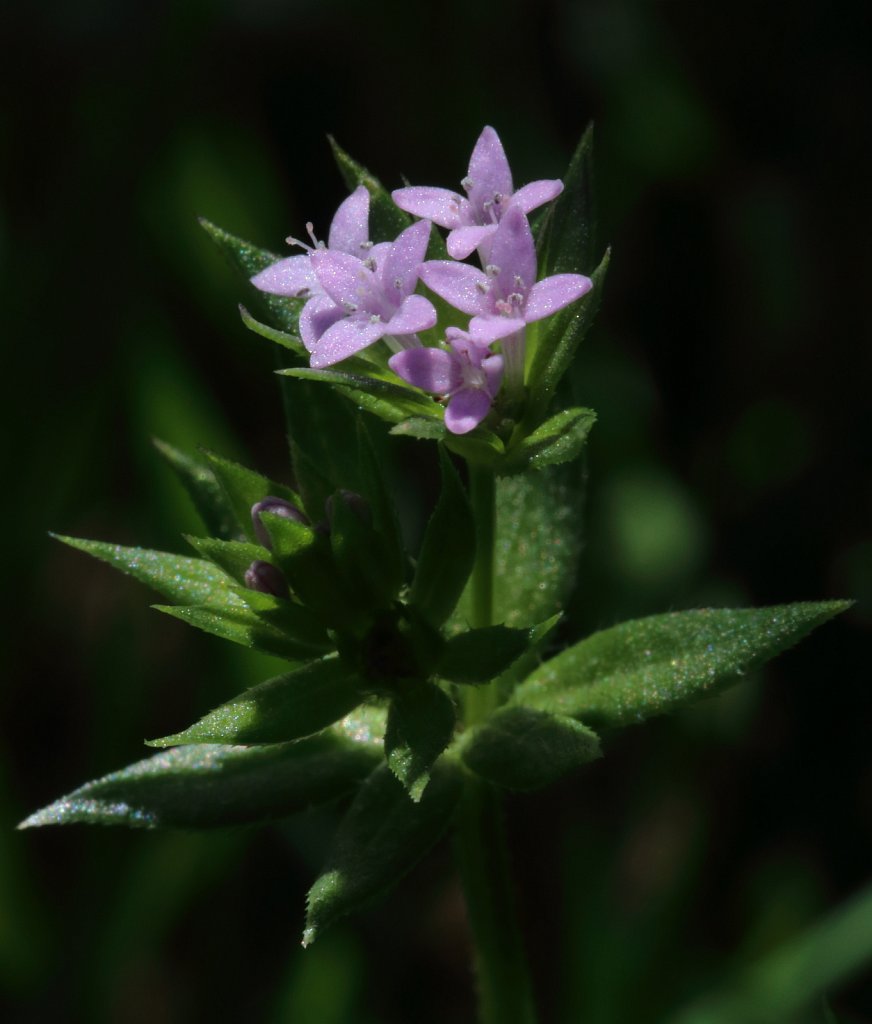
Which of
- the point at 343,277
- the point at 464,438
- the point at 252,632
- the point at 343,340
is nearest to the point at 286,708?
the point at 252,632

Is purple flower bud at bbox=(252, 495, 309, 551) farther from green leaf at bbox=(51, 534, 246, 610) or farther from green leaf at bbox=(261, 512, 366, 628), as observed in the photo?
green leaf at bbox=(51, 534, 246, 610)

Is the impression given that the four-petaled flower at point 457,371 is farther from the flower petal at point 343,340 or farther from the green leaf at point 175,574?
the green leaf at point 175,574

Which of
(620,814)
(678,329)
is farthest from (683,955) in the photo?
(678,329)

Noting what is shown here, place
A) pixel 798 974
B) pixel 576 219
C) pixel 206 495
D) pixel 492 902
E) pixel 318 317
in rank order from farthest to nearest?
pixel 798 974 → pixel 206 495 → pixel 492 902 → pixel 576 219 → pixel 318 317

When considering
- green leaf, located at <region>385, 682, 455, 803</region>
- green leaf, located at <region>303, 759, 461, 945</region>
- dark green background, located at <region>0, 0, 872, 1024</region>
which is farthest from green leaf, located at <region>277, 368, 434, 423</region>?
dark green background, located at <region>0, 0, 872, 1024</region>

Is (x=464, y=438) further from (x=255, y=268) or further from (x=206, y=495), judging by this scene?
(x=206, y=495)

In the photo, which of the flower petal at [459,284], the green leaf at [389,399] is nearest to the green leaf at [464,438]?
the green leaf at [389,399]
